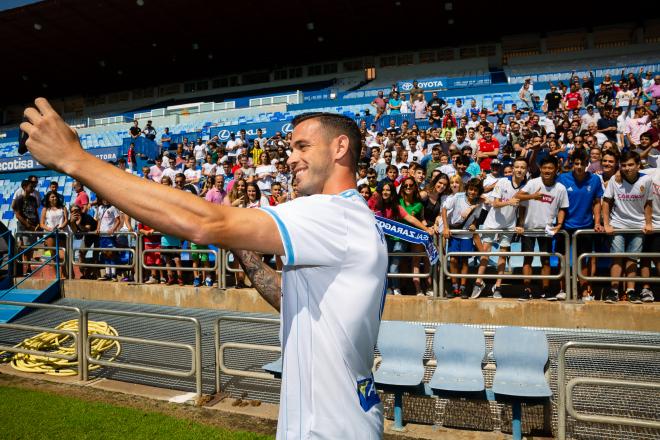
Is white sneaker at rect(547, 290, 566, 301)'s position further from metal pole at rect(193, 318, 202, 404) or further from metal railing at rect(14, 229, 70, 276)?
metal railing at rect(14, 229, 70, 276)

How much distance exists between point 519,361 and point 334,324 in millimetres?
3740

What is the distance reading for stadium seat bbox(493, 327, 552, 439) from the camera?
441cm

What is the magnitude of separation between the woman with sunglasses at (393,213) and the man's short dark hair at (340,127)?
628cm

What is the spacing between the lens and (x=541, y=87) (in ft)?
69.0

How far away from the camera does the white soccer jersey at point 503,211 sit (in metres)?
7.90

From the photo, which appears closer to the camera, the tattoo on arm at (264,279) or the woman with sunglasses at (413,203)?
the tattoo on arm at (264,279)

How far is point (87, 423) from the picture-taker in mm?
5031

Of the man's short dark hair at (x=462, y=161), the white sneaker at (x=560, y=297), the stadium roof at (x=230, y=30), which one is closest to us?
the white sneaker at (x=560, y=297)

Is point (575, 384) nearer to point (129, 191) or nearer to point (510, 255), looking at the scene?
point (510, 255)

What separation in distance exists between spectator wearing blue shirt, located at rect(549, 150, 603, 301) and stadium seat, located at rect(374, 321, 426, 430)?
Answer: 3.29m

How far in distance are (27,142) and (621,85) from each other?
58.7 feet

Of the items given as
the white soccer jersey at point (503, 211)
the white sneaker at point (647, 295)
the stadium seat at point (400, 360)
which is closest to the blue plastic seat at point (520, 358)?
the stadium seat at point (400, 360)

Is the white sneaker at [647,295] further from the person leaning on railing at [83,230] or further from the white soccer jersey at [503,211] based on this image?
the person leaning on railing at [83,230]

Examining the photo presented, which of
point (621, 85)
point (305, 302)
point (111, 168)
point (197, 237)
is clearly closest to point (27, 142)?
point (111, 168)
